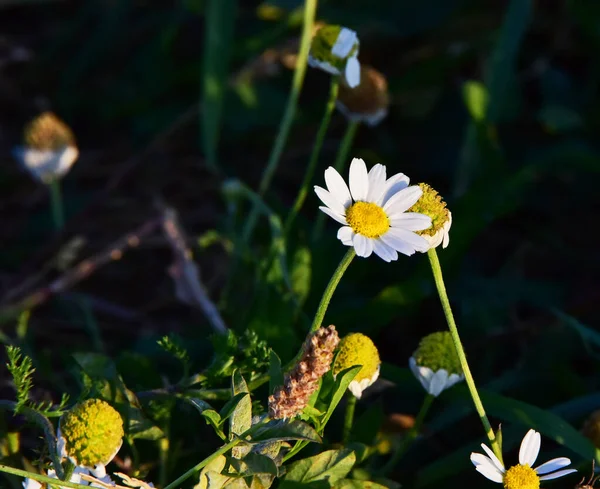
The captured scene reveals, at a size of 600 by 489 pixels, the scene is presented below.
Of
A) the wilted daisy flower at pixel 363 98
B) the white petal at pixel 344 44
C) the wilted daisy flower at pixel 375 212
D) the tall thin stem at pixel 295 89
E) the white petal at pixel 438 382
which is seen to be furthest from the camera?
the wilted daisy flower at pixel 363 98

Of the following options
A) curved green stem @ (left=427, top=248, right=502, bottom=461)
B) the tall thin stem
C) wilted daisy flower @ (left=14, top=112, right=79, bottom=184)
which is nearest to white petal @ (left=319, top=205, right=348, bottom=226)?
curved green stem @ (left=427, top=248, right=502, bottom=461)

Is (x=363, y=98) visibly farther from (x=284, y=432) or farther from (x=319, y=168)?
(x=284, y=432)

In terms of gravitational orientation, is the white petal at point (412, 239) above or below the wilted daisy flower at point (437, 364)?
above

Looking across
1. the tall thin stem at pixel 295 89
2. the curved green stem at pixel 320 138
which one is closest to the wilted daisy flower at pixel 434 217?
the curved green stem at pixel 320 138

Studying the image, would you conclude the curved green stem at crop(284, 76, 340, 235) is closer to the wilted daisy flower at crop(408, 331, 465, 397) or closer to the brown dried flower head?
the wilted daisy flower at crop(408, 331, 465, 397)

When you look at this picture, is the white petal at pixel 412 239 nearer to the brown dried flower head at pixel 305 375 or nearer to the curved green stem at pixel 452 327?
the curved green stem at pixel 452 327

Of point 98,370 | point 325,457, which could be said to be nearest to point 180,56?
point 98,370
